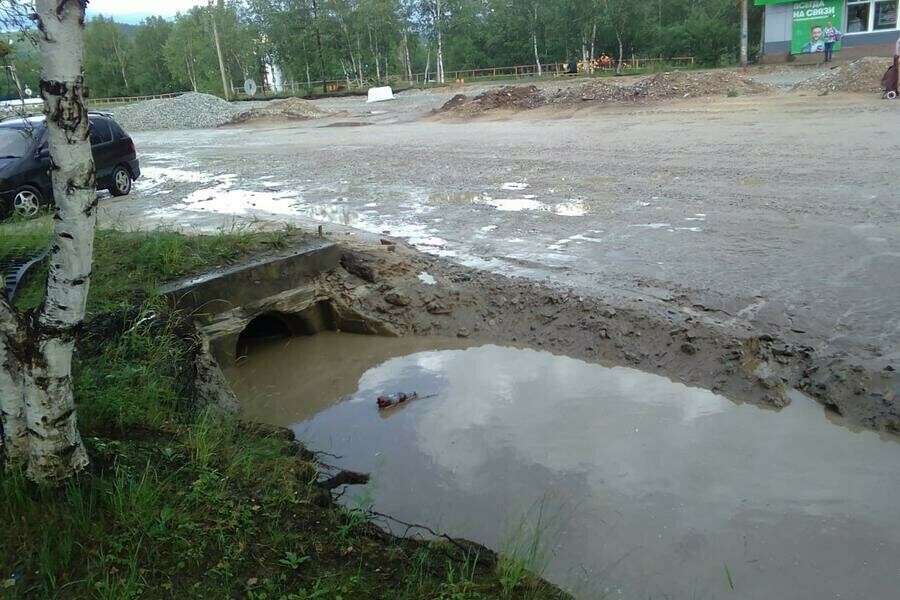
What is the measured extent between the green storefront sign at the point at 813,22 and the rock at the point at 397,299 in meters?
37.3

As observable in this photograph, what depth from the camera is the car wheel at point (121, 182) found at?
597 inches

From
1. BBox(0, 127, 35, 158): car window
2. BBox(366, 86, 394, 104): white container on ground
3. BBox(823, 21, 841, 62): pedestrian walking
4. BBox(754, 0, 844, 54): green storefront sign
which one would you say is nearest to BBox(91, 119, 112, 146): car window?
BBox(0, 127, 35, 158): car window

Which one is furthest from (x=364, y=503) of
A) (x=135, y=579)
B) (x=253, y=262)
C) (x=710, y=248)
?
(x=710, y=248)

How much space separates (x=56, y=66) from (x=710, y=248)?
669 cm

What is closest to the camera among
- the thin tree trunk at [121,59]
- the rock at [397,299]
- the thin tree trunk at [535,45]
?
the rock at [397,299]

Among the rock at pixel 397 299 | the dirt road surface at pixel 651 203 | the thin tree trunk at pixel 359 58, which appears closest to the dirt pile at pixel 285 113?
the dirt road surface at pixel 651 203

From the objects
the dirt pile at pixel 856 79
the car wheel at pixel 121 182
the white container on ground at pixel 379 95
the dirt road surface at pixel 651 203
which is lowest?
the dirt road surface at pixel 651 203

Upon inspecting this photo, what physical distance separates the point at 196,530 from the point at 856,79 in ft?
85.1

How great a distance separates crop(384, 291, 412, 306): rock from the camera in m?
7.43

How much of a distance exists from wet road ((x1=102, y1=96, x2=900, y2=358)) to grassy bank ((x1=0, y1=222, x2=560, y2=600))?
12.1ft

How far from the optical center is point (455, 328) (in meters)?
7.13

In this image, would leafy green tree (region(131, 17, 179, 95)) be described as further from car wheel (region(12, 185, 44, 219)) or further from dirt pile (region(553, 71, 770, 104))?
car wheel (region(12, 185, 44, 219))

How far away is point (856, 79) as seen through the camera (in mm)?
23672

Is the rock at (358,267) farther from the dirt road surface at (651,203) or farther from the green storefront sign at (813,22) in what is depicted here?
the green storefront sign at (813,22)
